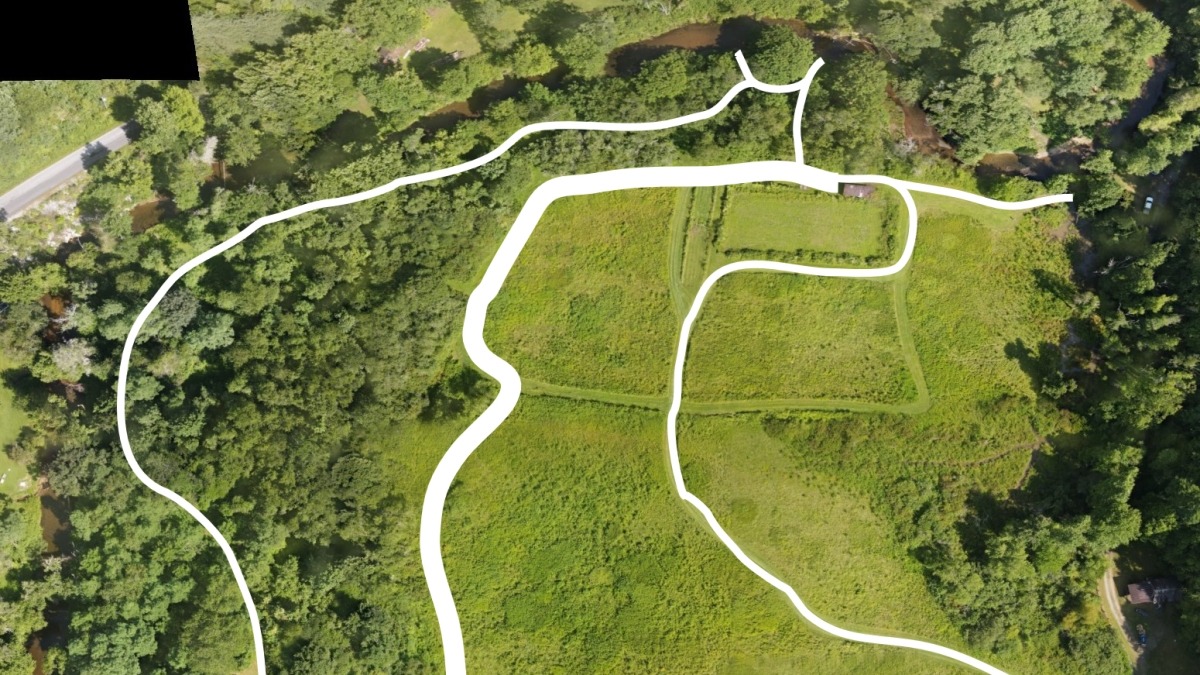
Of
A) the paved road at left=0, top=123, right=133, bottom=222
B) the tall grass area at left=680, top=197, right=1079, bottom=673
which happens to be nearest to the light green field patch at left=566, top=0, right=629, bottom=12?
the tall grass area at left=680, top=197, right=1079, bottom=673

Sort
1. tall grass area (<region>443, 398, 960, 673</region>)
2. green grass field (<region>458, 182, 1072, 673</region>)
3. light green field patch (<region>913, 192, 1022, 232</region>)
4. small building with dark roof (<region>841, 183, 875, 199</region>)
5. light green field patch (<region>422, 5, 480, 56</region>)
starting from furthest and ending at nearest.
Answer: light green field patch (<region>422, 5, 480, 56</region>) → light green field patch (<region>913, 192, 1022, 232</region>) → small building with dark roof (<region>841, 183, 875, 199</region>) → green grass field (<region>458, 182, 1072, 673</region>) → tall grass area (<region>443, 398, 960, 673</region>)

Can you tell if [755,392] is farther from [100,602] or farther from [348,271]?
[100,602]

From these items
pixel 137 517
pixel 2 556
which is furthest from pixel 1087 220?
pixel 2 556

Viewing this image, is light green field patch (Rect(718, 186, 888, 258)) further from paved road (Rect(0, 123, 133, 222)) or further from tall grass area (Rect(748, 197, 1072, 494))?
paved road (Rect(0, 123, 133, 222))

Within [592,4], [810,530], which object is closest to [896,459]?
[810,530]

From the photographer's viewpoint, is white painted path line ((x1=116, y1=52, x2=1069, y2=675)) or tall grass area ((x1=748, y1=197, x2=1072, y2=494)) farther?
tall grass area ((x1=748, y1=197, x2=1072, y2=494))

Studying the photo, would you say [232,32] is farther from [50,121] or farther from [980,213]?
[980,213]

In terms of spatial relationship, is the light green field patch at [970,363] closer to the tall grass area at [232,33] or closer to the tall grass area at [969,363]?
the tall grass area at [969,363]
